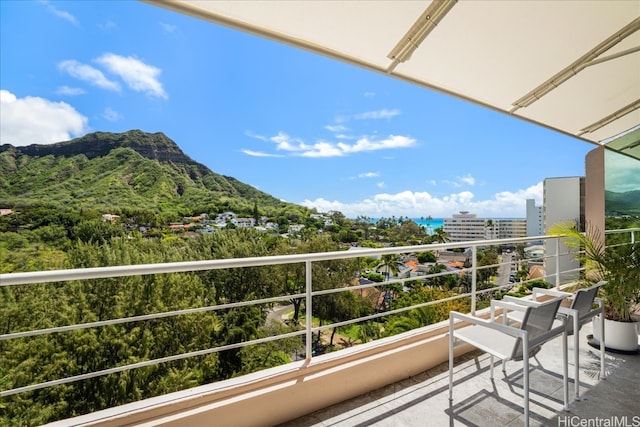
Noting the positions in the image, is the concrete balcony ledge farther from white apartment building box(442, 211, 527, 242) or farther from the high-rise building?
the high-rise building

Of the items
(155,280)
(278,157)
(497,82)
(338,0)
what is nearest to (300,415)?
(338,0)

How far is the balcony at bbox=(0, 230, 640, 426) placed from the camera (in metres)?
1.80

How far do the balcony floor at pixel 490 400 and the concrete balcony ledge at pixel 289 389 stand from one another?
0.08m

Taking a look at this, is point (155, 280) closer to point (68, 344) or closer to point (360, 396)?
point (68, 344)

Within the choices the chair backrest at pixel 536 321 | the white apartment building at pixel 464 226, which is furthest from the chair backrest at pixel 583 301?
the white apartment building at pixel 464 226

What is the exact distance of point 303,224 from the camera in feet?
118

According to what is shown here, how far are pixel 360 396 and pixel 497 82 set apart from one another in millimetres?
2810

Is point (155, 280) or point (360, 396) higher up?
point (360, 396)

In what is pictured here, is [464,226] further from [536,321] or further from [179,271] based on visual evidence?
[179,271]

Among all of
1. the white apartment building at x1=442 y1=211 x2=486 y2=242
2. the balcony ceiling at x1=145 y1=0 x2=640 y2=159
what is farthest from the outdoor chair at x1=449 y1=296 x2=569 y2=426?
the white apartment building at x1=442 y1=211 x2=486 y2=242

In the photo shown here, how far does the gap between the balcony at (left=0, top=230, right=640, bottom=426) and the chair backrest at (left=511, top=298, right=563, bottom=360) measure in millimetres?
516

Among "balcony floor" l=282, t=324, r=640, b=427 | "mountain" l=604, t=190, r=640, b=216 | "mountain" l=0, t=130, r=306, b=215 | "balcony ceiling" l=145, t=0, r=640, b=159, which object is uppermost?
"mountain" l=0, t=130, r=306, b=215

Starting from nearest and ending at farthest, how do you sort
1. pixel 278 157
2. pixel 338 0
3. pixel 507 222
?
pixel 338 0 → pixel 507 222 → pixel 278 157

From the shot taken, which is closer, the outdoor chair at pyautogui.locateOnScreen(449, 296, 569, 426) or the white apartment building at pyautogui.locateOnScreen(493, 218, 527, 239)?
the outdoor chair at pyautogui.locateOnScreen(449, 296, 569, 426)
